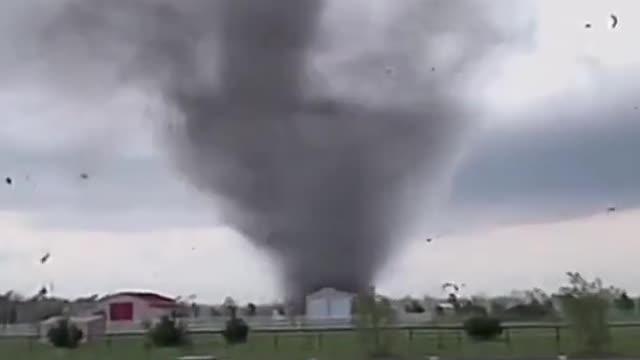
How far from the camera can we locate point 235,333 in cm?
5884

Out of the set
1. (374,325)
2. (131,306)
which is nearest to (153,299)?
(131,306)

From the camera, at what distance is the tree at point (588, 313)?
45.0 metres

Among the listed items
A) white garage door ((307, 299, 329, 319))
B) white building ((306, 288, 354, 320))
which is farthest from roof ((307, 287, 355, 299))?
white garage door ((307, 299, 329, 319))

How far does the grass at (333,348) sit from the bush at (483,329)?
1.53ft

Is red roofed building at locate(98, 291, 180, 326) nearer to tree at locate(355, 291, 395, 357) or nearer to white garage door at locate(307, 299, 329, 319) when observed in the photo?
white garage door at locate(307, 299, 329, 319)

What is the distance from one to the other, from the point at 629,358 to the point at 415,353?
362 inches

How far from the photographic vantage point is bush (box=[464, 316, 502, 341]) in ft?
186

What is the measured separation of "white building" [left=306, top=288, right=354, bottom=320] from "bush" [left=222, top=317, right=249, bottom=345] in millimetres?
35900

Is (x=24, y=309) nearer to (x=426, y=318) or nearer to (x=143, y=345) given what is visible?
(x=426, y=318)

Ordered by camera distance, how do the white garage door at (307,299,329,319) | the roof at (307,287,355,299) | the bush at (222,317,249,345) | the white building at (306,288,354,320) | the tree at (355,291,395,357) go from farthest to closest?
the roof at (307,287,355,299) < the white garage door at (307,299,329,319) < the white building at (306,288,354,320) < the bush at (222,317,249,345) < the tree at (355,291,395,357)

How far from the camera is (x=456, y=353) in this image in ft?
146

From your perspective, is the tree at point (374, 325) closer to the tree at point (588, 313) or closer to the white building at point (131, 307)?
the tree at point (588, 313)

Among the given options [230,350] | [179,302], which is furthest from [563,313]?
[179,302]

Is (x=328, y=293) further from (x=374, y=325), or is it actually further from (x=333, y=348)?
(x=374, y=325)
